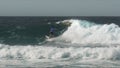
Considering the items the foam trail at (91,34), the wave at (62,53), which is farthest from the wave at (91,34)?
the wave at (62,53)

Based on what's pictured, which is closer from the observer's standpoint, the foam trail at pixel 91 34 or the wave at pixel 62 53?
the wave at pixel 62 53

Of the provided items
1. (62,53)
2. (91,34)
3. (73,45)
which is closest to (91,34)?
(91,34)

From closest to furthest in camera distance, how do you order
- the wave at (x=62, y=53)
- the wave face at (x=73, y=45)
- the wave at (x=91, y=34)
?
1. the wave at (x=62, y=53)
2. the wave face at (x=73, y=45)
3. the wave at (x=91, y=34)

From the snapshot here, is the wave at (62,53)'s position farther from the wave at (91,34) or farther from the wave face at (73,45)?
the wave at (91,34)

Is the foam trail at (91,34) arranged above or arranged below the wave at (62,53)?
above

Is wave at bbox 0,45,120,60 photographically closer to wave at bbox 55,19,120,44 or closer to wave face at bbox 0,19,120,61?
wave face at bbox 0,19,120,61

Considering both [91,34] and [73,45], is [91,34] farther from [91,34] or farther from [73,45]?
[73,45]

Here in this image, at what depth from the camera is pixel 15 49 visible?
20.0m

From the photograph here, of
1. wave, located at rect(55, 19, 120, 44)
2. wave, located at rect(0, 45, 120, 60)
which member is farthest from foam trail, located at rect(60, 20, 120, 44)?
wave, located at rect(0, 45, 120, 60)

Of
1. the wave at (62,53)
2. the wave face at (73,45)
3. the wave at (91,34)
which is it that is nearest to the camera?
the wave at (62,53)

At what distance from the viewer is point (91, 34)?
2698 centimetres

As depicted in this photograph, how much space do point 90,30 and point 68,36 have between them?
1621mm

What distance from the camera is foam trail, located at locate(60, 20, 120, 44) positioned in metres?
25.4

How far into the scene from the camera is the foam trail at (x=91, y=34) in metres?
25.4
